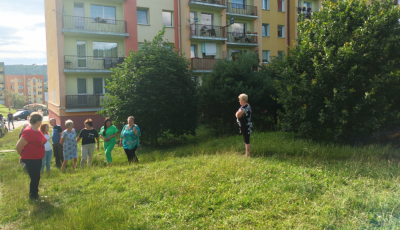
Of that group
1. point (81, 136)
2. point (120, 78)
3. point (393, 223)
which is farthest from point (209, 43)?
point (393, 223)

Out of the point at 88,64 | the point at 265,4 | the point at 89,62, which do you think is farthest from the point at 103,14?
the point at 265,4

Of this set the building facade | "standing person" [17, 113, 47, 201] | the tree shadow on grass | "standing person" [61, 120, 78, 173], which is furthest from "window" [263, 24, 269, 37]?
the tree shadow on grass

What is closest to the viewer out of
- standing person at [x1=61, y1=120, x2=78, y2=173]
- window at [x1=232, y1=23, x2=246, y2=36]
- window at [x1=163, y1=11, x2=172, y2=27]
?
standing person at [x1=61, y1=120, x2=78, y2=173]

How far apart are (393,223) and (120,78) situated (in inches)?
442

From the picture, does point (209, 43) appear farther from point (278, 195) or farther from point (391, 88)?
point (278, 195)

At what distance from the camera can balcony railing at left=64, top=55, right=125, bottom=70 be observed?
21.5 m

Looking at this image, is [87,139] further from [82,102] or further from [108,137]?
[82,102]

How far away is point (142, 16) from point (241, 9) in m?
9.93

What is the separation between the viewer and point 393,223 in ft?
12.1

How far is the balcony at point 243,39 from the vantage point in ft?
90.5

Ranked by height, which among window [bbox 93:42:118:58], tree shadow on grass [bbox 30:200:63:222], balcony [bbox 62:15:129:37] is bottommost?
tree shadow on grass [bbox 30:200:63:222]

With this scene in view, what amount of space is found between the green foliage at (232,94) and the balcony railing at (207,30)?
11.1 meters

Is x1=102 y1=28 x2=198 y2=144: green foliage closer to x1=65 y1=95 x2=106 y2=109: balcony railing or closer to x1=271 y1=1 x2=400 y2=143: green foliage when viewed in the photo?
x1=271 y1=1 x2=400 y2=143: green foliage

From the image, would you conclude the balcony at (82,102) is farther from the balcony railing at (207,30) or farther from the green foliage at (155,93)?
Result: the balcony railing at (207,30)
